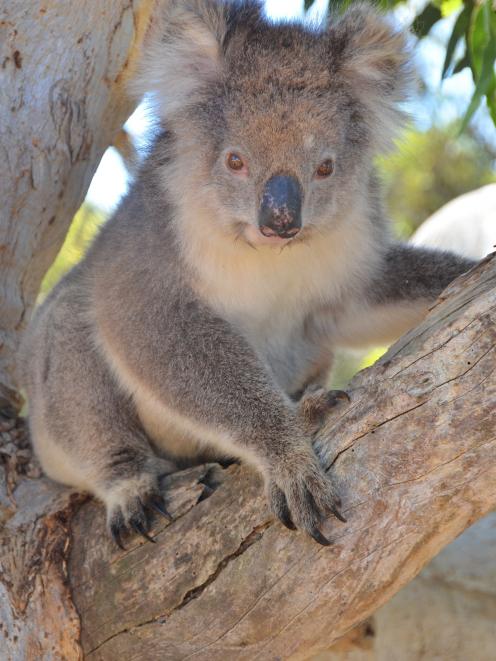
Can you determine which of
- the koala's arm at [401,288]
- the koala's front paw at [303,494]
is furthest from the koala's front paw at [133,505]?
the koala's arm at [401,288]

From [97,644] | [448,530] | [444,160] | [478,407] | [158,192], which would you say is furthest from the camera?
[444,160]

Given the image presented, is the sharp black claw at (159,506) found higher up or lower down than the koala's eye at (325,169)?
lower down

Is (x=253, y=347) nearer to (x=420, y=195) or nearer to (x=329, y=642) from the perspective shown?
(x=329, y=642)

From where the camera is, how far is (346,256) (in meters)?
3.25

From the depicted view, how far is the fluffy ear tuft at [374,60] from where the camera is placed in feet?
9.92

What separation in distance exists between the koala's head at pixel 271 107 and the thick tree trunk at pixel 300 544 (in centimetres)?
57

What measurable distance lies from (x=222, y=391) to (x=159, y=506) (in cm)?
43

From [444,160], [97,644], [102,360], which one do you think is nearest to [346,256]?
[102,360]

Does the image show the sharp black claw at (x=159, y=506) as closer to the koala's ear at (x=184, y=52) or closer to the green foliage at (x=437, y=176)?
the koala's ear at (x=184, y=52)

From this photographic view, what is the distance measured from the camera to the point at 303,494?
2.58 m

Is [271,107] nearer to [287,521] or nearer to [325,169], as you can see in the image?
[325,169]

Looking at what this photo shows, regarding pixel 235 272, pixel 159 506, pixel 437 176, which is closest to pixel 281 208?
pixel 235 272

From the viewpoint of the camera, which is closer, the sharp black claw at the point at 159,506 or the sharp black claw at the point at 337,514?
the sharp black claw at the point at 337,514

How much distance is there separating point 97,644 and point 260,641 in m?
0.58
